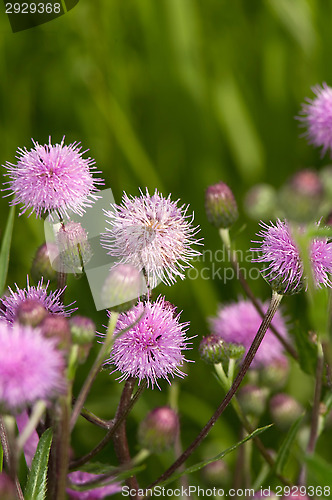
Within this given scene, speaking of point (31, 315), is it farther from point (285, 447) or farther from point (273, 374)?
point (273, 374)

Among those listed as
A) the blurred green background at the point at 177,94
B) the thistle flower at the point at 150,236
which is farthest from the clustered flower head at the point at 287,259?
the blurred green background at the point at 177,94

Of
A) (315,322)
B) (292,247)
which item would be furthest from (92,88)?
(315,322)

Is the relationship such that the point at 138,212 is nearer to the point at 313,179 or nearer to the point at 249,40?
the point at 313,179

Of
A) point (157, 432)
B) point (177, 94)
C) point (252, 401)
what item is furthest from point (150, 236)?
point (177, 94)

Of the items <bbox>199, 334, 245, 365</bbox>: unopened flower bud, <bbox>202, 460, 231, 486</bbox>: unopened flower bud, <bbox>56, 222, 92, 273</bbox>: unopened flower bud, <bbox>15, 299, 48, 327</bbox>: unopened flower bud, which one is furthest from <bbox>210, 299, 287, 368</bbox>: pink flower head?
<bbox>15, 299, 48, 327</bbox>: unopened flower bud

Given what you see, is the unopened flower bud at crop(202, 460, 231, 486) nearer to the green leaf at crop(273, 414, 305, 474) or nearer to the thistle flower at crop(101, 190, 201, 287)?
the green leaf at crop(273, 414, 305, 474)

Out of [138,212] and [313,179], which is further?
[138,212]
